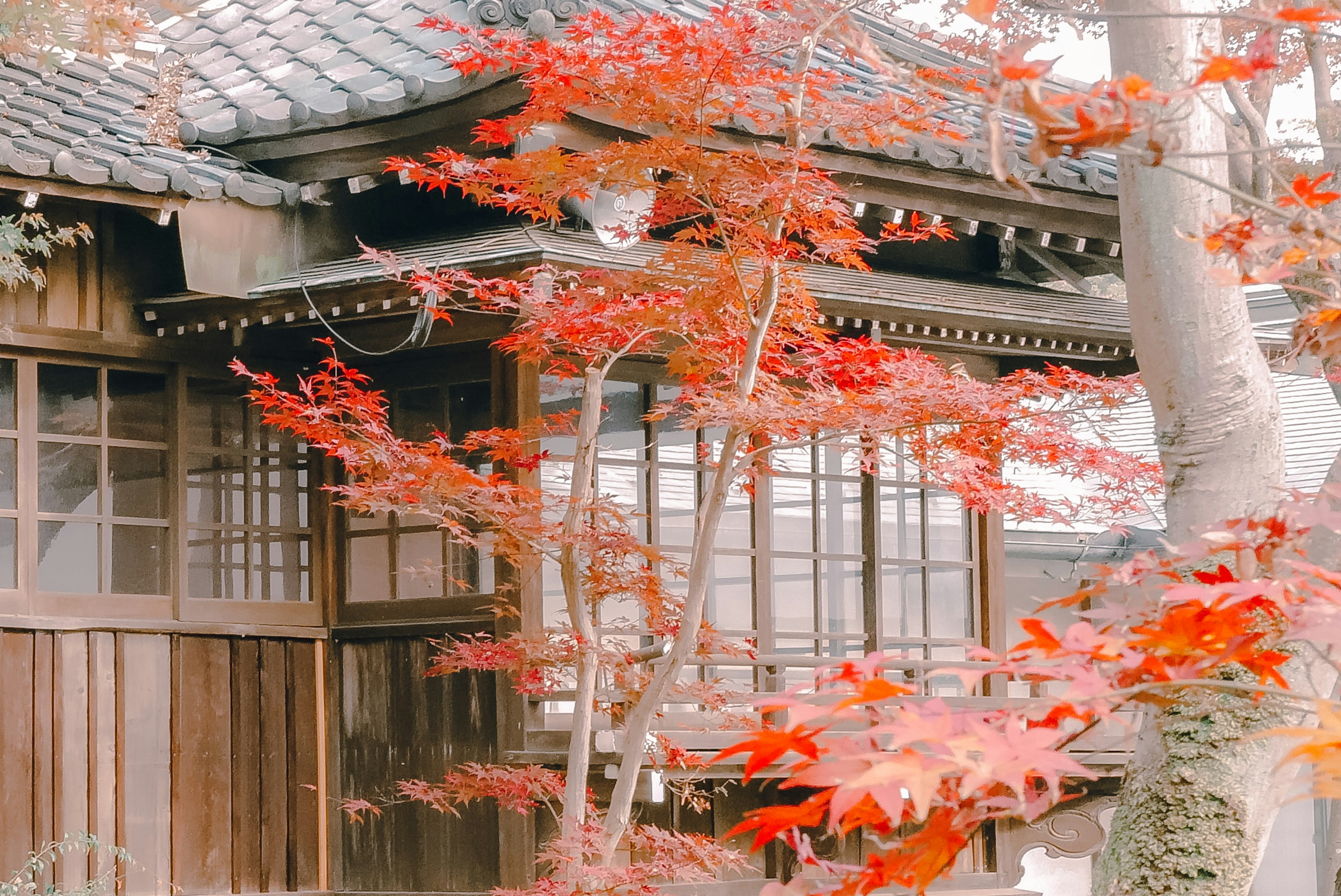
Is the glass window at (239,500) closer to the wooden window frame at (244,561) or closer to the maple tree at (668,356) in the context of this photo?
the wooden window frame at (244,561)

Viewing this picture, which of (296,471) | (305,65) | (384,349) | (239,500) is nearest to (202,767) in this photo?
(239,500)

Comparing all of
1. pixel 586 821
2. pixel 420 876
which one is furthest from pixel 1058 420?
pixel 420 876

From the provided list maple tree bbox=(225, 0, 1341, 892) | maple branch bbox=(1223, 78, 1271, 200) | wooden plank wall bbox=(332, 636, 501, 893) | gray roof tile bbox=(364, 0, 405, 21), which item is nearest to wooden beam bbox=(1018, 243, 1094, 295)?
maple branch bbox=(1223, 78, 1271, 200)

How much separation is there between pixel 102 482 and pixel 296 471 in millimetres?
1097

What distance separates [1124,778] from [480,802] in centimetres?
A: 365

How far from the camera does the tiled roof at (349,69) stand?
7.14 metres

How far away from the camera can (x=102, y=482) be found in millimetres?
7574

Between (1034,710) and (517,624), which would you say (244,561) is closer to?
(517,624)

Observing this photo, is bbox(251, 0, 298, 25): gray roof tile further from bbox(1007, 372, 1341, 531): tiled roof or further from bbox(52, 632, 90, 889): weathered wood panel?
bbox(1007, 372, 1341, 531): tiled roof

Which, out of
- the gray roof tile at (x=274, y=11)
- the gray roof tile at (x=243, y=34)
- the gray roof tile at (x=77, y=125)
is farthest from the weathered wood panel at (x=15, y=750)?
the gray roof tile at (x=274, y=11)

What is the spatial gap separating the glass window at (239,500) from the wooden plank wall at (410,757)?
1.83ft

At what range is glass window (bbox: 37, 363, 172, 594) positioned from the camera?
7.44m

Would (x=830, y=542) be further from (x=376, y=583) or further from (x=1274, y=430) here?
(x=1274, y=430)

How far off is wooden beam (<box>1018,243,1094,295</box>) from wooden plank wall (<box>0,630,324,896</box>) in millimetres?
4820
